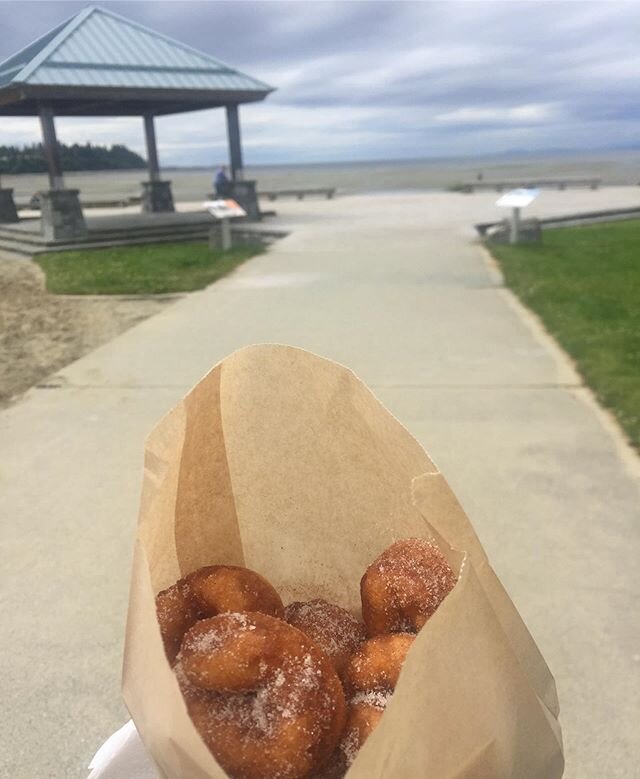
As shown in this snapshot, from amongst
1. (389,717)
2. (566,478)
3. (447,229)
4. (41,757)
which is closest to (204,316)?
(566,478)

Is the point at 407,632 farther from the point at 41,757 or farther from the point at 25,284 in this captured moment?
the point at 25,284

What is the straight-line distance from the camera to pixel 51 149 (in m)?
16.5

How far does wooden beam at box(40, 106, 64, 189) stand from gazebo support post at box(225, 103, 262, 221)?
4.45 meters

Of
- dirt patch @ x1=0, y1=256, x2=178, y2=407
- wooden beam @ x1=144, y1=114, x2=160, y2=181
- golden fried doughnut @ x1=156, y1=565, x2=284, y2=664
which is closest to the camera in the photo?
golden fried doughnut @ x1=156, y1=565, x2=284, y2=664

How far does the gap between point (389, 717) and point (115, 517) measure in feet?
9.17

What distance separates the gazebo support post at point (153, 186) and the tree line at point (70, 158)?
4.76ft

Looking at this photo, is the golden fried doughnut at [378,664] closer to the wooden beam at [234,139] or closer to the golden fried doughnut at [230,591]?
the golden fried doughnut at [230,591]

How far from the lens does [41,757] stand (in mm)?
2057

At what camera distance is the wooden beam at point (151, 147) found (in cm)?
2245

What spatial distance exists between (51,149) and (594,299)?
12.6 meters

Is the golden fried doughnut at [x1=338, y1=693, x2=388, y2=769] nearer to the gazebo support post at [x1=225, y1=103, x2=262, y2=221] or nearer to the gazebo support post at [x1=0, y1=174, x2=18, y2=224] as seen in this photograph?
the gazebo support post at [x1=225, y1=103, x2=262, y2=221]

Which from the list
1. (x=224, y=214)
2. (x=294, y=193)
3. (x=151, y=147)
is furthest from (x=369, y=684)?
(x=294, y=193)

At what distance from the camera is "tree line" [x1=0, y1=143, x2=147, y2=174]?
19344mm

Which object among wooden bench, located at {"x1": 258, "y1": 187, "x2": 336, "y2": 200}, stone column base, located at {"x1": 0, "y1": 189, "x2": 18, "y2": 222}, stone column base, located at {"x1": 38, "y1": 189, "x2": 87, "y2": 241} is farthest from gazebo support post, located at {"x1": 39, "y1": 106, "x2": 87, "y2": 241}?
wooden bench, located at {"x1": 258, "y1": 187, "x2": 336, "y2": 200}
